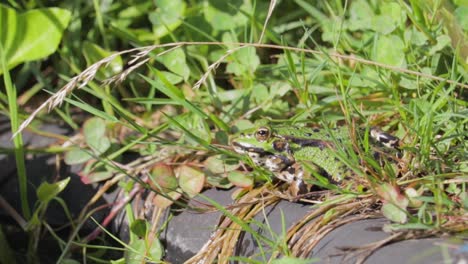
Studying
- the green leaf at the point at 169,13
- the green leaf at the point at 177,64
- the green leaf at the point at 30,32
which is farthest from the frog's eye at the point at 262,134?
the green leaf at the point at 30,32

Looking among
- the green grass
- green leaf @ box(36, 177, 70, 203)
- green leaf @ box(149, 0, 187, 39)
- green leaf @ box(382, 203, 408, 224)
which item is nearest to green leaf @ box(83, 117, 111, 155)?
the green grass

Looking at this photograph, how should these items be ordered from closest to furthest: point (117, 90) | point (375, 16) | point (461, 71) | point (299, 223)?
point (299, 223) < point (461, 71) < point (375, 16) < point (117, 90)

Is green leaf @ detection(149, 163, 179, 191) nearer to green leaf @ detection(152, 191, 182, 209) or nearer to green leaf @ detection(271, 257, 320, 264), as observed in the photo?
green leaf @ detection(152, 191, 182, 209)

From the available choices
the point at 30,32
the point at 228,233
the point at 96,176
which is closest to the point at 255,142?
the point at 228,233

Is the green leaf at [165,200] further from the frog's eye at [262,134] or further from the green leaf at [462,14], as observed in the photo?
the green leaf at [462,14]

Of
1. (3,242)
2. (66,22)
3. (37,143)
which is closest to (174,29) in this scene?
(66,22)

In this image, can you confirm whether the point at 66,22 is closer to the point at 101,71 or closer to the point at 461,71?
the point at 101,71
